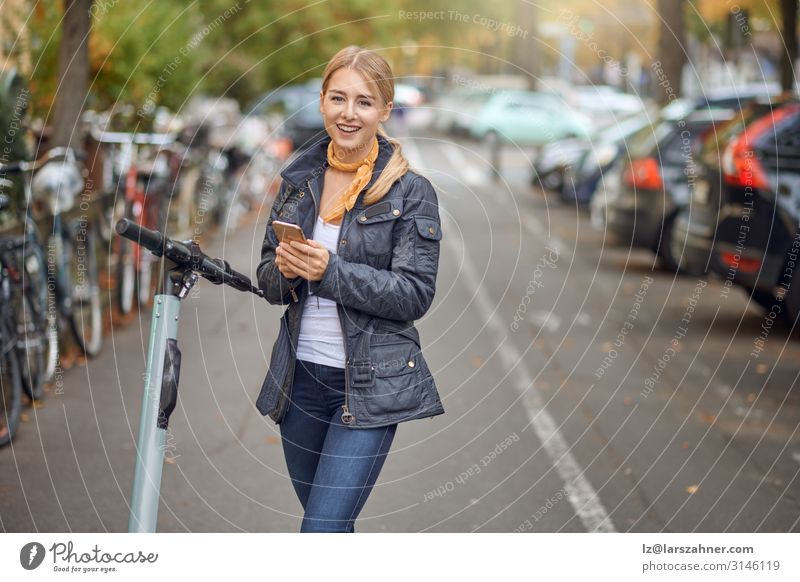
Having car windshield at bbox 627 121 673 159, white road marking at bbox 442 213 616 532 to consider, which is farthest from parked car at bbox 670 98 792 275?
car windshield at bbox 627 121 673 159

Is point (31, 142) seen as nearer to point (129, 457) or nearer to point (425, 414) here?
point (129, 457)

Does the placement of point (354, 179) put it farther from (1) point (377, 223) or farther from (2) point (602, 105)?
(2) point (602, 105)

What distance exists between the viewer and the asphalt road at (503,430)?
604cm

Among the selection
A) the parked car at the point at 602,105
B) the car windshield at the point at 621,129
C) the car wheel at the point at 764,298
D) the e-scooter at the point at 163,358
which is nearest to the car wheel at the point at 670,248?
the car wheel at the point at 764,298

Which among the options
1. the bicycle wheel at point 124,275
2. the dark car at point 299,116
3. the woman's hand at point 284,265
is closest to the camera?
the woman's hand at point 284,265

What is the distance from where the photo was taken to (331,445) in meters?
3.72

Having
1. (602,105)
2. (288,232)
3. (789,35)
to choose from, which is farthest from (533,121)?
(288,232)

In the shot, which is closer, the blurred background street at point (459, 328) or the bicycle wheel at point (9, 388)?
the blurred background street at point (459, 328)

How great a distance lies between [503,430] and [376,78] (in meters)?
4.32

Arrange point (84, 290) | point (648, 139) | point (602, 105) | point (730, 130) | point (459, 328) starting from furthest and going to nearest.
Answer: point (602, 105) → point (648, 139) → point (730, 130) → point (459, 328) → point (84, 290)

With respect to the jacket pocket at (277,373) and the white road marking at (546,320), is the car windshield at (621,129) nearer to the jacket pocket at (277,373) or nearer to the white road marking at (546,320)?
the white road marking at (546,320)

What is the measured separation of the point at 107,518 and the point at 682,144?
34.0 ft

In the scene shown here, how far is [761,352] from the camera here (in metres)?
10.1
